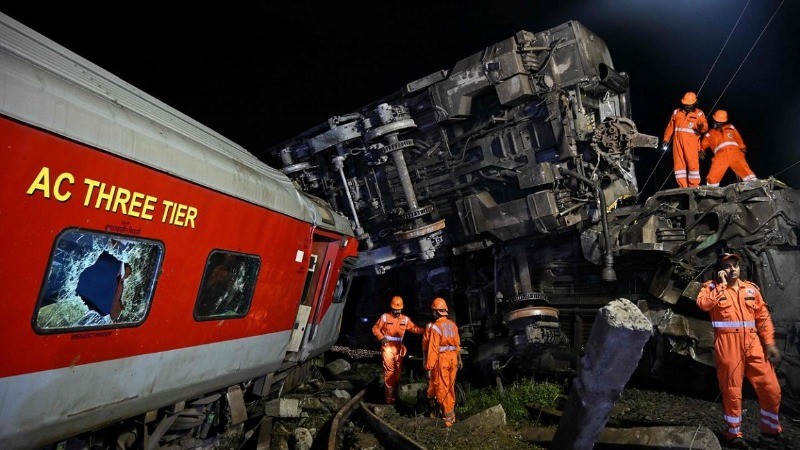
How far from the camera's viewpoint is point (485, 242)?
7.76 metres

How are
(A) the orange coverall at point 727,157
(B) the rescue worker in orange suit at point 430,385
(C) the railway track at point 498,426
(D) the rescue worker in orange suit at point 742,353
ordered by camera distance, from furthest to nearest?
(A) the orange coverall at point 727,157 < (B) the rescue worker in orange suit at point 430,385 < (C) the railway track at point 498,426 < (D) the rescue worker in orange suit at point 742,353

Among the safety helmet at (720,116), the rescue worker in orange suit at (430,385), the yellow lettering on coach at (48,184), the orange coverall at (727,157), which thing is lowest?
the rescue worker in orange suit at (430,385)

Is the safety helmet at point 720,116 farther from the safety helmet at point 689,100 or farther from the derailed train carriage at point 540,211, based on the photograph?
the derailed train carriage at point 540,211

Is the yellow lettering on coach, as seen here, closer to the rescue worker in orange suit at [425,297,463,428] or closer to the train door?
the train door

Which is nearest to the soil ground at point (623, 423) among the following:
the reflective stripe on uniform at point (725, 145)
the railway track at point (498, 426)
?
the railway track at point (498, 426)

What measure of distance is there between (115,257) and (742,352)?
5749mm

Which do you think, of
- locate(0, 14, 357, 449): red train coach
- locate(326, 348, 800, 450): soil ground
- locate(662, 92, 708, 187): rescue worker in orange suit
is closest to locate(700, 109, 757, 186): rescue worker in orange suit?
locate(662, 92, 708, 187): rescue worker in orange suit

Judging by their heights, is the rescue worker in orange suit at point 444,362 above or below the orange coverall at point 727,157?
below

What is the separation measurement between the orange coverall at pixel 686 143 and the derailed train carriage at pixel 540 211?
0.89 m

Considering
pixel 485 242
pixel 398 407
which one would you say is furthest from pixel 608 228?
pixel 398 407

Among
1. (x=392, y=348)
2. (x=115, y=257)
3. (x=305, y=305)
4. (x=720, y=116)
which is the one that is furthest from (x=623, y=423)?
(x=720, y=116)

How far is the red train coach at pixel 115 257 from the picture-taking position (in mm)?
2309

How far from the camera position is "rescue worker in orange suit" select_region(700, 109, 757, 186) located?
24.8ft

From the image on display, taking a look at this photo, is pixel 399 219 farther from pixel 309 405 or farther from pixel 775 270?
pixel 775 270
